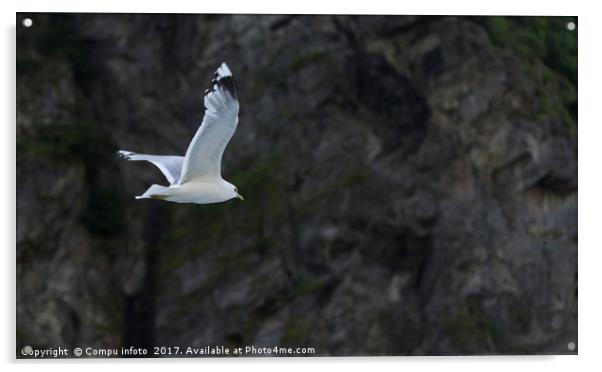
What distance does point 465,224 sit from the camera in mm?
7551

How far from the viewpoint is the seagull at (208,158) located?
4.55 meters

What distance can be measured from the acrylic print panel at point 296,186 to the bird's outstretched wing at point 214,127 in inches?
78.0

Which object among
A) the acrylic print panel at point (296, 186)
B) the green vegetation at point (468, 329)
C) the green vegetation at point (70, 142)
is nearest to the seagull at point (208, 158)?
the acrylic print panel at point (296, 186)

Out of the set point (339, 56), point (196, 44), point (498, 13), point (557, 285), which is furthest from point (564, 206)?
point (196, 44)

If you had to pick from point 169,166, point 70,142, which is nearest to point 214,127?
point 169,166

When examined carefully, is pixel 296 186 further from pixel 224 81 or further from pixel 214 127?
pixel 224 81

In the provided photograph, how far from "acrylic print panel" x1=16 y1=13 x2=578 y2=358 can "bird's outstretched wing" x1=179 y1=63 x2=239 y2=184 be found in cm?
198

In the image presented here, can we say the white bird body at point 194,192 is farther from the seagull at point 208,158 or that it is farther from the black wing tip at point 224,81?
the black wing tip at point 224,81

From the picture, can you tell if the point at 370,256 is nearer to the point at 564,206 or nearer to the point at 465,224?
the point at 465,224

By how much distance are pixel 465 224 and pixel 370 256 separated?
0.66 metres

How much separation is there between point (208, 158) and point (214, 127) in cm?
26

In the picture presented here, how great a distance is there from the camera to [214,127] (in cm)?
461

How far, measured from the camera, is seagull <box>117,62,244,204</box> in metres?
4.55

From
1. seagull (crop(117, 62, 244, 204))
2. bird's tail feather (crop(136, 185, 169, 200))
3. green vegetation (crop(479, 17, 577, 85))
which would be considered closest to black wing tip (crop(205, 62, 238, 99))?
seagull (crop(117, 62, 244, 204))
